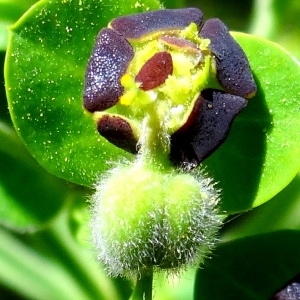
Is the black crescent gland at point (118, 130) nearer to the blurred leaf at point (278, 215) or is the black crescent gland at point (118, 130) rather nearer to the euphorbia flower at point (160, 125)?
the euphorbia flower at point (160, 125)

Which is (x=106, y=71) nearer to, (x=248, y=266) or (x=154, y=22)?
(x=154, y=22)

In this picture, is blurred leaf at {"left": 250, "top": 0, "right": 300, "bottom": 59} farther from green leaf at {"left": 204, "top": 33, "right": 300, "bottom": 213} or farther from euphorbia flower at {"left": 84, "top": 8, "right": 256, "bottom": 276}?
euphorbia flower at {"left": 84, "top": 8, "right": 256, "bottom": 276}

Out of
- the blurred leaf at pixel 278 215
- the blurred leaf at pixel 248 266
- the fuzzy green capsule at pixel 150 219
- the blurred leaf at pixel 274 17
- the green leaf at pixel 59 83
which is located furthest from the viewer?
the blurred leaf at pixel 274 17

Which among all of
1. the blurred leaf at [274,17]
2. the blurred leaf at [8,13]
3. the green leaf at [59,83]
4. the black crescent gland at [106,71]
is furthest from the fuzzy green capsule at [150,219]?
the blurred leaf at [274,17]

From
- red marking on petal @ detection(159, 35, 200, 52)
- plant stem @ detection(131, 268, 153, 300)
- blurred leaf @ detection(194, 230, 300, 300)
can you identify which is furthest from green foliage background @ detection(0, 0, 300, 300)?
red marking on petal @ detection(159, 35, 200, 52)

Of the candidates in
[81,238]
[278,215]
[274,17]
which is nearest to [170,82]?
[81,238]

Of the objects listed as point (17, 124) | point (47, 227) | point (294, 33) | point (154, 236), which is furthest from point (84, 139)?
point (294, 33)
